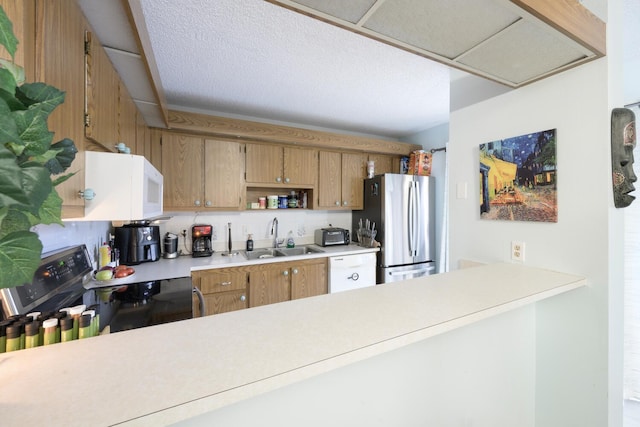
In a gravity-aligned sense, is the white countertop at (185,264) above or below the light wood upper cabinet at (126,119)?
below

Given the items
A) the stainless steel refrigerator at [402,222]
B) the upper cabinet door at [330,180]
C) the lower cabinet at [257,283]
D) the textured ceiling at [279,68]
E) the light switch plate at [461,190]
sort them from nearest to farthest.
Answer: the textured ceiling at [279,68], the light switch plate at [461,190], the lower cabinet at [257,283], the stainless steel refrigerator at [402,222], the upper cabinet door at [330,180]

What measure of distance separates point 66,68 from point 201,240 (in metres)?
1.83

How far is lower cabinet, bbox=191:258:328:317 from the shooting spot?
6.79ft

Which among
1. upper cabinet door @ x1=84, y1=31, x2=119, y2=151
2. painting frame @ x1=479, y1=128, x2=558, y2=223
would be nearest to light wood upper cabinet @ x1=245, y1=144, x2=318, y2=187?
upper cabinet door @ x1=84, y1=31, x2=119, y2=151

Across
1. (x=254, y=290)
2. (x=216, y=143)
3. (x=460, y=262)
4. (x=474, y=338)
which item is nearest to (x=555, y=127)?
(x=460, y=262)

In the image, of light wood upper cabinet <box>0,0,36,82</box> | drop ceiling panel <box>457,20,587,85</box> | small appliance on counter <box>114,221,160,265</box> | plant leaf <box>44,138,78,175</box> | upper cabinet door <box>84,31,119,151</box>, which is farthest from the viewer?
small appliance on counter <box>114,221,160,265</box>

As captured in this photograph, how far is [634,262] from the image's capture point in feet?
6.22

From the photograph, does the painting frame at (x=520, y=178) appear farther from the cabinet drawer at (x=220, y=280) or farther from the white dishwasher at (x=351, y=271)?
the cabinet drawer at (x=220, y=280)

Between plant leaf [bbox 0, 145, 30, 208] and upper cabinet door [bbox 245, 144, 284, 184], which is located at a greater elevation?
upper cabinet door [bbox 245, 144, 284, 184]

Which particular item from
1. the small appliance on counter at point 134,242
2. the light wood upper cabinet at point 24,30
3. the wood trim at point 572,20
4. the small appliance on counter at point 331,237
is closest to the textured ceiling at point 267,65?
the wood trim at point 572,20

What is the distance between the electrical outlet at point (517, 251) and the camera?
49.3 inches

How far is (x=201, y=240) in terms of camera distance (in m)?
2.44

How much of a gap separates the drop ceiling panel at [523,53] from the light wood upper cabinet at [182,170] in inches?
87.4

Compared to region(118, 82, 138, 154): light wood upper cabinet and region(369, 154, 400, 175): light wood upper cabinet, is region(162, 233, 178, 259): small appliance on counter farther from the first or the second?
region(369, 154, 400, 175): light wood upper cabinet
